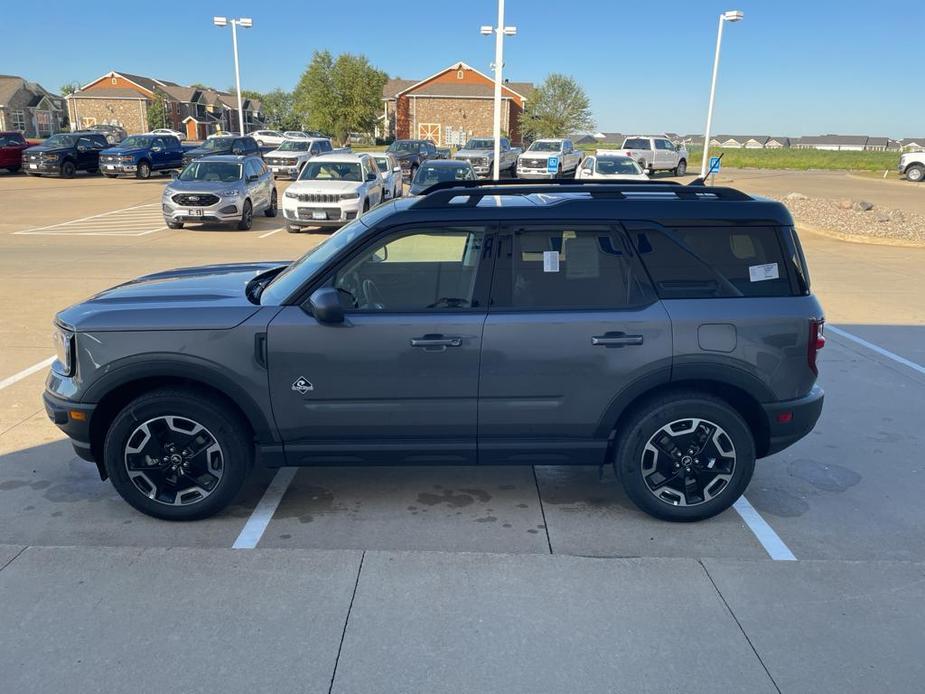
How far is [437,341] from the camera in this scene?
3.86 meters

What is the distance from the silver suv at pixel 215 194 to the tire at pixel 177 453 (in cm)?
1325

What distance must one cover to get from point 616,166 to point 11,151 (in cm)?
2395

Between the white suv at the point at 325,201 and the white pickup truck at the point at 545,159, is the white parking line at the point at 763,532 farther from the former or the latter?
the white pickup truck at the point at 545,159

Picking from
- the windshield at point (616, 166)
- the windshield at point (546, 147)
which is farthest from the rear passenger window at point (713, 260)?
the windshield at point (546, 147)

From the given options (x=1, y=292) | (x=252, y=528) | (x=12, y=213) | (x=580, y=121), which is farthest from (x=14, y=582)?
(x=580, y=121)

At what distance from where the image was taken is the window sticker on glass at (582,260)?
13.1ft

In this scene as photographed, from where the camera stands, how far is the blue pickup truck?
29297 millimetres

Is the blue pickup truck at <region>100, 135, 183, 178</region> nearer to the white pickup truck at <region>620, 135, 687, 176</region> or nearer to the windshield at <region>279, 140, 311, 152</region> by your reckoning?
the windshield at <region>279, 140, 311, 152</region>

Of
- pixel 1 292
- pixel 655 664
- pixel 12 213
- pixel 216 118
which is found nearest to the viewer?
pixel 655 664

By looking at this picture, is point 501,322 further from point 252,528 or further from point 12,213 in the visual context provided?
point 12,213

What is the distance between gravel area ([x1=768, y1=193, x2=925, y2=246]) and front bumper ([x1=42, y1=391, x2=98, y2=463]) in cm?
1629

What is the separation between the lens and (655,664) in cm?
299

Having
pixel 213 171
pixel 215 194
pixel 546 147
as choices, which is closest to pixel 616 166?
pixel 546 147

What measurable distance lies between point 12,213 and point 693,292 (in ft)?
65.8
